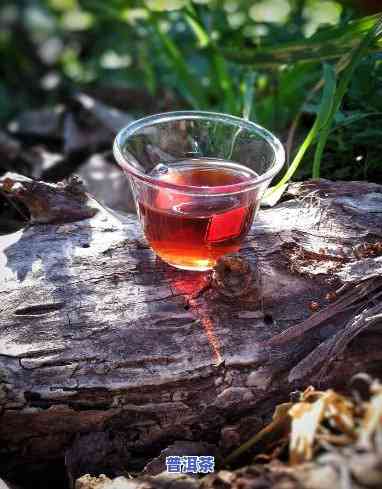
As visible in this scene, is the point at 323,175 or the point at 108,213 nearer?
the point at 108,213

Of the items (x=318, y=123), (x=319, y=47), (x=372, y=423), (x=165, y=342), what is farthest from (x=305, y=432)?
(x=319, y=47)

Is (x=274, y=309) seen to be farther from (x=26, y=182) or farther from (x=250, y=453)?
(x=26, y=182)

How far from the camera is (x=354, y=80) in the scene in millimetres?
2309

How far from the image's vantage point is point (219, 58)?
2994 millimetres

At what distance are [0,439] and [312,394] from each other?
0.77 metres

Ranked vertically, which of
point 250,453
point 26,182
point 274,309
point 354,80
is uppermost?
point 354,80

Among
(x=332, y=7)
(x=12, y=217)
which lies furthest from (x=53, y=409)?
(x=332, y=7)

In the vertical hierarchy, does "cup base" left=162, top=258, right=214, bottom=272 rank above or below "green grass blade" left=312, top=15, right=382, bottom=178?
below

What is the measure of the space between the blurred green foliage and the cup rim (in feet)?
0.71

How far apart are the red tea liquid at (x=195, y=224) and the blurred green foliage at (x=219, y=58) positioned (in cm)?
49

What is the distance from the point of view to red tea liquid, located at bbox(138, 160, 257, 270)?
179cm

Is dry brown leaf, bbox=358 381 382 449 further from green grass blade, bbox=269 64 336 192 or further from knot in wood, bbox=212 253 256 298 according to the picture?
green grass blade, bbox=269 64 336 192

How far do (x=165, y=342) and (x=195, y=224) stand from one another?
31 cm

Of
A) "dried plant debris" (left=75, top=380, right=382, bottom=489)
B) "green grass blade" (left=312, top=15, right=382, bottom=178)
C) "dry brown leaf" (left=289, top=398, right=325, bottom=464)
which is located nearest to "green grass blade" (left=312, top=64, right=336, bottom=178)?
"green grass blade" (left=312, top=15, right=382, bottom=178)
